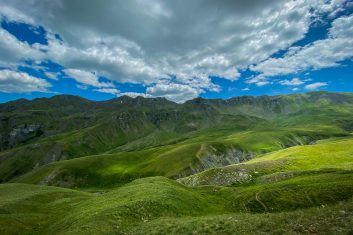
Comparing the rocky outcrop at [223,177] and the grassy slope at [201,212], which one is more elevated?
the grassy slope at [201,212]

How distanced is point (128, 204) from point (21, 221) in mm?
21323

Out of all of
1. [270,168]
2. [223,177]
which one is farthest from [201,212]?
[270,168]

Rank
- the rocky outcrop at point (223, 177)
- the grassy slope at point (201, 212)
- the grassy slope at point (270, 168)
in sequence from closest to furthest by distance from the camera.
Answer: the grassy slope at point (201, 212) < the grassy slope at point (270, 168) < the rocky outcrop at point (223, 177)

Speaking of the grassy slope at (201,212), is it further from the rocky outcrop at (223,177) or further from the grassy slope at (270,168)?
the grassy slope at (270,168)

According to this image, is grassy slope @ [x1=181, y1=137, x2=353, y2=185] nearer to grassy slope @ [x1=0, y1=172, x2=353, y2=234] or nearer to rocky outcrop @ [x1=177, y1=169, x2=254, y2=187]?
rocky outcrop @ [x1=177, y1=169, x2=254, y2=187]

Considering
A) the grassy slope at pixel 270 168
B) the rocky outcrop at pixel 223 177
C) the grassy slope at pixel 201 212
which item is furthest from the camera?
the rocky outcrop at pixel 223 177

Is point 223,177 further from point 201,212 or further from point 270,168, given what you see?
point 201,212

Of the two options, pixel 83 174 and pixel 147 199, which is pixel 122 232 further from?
pixel 83 174

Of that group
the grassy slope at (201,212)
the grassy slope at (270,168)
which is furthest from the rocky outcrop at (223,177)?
the grassy slope at (201,212)

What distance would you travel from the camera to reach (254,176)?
86438mm

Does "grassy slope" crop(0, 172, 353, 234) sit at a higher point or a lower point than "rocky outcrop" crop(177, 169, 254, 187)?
higher

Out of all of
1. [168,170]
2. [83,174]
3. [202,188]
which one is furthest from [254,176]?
[83,174]

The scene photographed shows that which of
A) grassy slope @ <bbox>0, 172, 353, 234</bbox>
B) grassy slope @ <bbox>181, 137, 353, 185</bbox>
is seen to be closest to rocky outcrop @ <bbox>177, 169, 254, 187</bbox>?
grassy slope @ <bbox>181, 137, 353, 185</bbox>

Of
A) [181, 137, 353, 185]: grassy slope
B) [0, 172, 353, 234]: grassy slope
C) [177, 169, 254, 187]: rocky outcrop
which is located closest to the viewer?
[0, 172, 353, 234]: grassy slope
